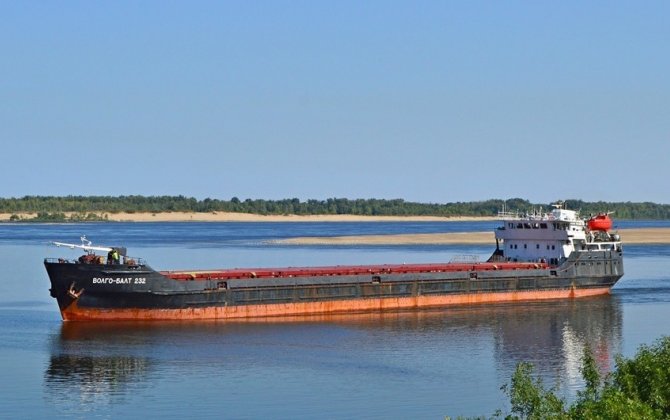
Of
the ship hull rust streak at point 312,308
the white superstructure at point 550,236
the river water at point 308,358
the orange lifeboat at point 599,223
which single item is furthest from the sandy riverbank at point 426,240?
the river water at point 308,358

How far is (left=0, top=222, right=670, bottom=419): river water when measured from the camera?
127ft

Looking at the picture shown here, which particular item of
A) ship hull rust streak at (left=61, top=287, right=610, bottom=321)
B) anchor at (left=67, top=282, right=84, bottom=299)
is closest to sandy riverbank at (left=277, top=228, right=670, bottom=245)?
ship hull rust streak at (left=61, top=287, right=610, bottom=321)

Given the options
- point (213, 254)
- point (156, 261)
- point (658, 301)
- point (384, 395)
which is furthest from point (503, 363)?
point (213, 254)

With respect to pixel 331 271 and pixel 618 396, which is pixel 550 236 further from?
pixel 618 396

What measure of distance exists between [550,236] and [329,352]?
29369 mm

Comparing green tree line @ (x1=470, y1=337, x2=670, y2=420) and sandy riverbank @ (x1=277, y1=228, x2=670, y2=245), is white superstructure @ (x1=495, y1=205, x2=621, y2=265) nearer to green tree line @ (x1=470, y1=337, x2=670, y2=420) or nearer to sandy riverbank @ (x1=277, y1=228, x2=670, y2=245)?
green tree line @ (x1=470, y1=337, x2=670, y2=420)

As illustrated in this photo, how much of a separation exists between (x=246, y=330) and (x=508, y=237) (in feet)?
89.3

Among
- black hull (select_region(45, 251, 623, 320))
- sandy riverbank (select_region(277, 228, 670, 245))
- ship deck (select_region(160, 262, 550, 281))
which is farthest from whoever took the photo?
sandy riverbank (select_region(277, 228, 670, 245))

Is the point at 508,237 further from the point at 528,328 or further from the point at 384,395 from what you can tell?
the point at 384,395

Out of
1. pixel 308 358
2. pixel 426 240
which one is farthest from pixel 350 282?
pixel 426 240

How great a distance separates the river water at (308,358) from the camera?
3881 cm

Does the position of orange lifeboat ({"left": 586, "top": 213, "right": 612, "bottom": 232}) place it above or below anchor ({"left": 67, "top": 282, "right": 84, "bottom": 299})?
above

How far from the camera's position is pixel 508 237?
253 feet

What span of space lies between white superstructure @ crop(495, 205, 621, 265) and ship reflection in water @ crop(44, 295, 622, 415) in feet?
32.4
